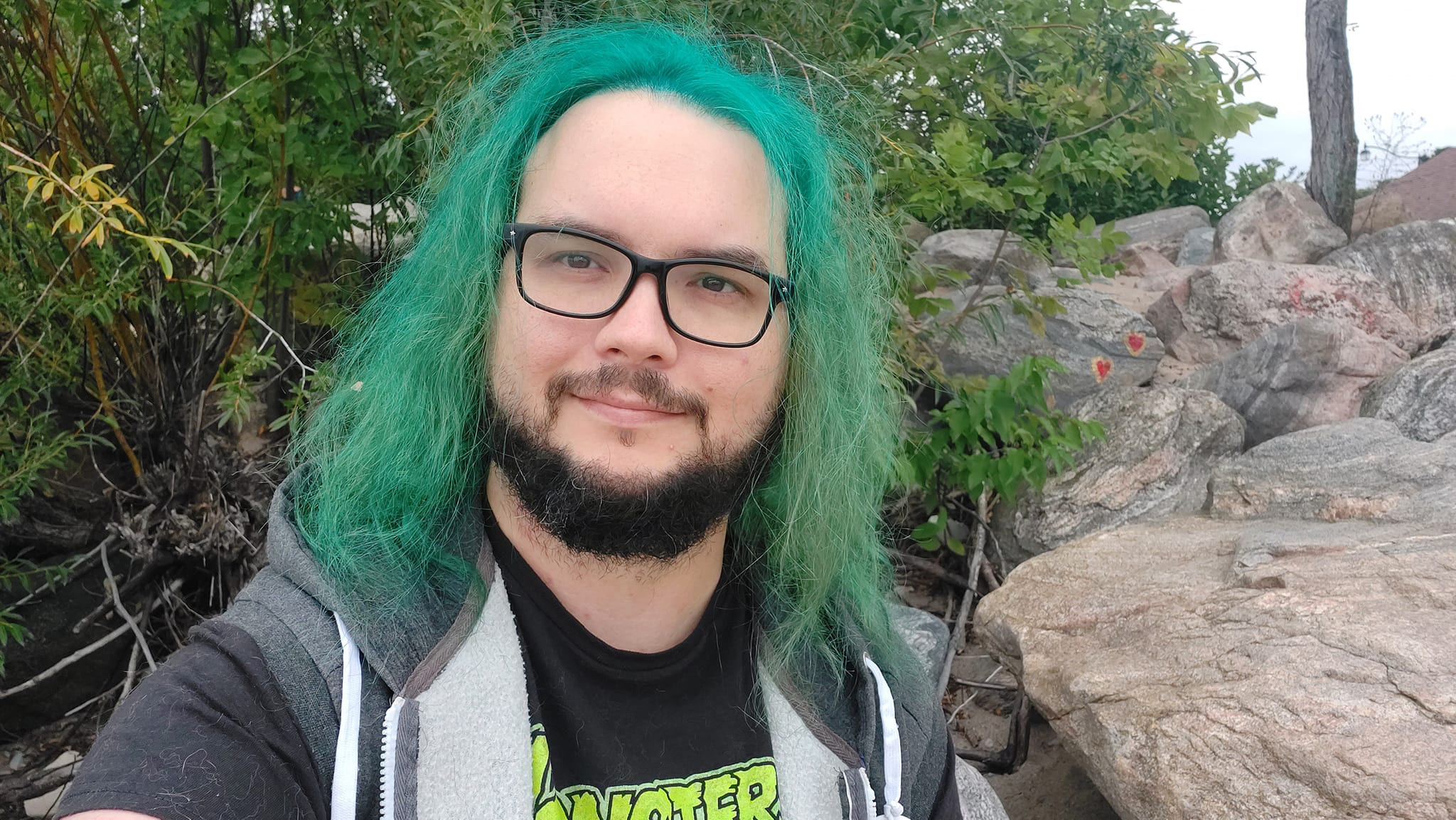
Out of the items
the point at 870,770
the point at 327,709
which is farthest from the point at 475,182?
the point at 870,770

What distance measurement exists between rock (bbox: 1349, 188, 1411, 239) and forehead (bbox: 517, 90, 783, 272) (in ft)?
30.7

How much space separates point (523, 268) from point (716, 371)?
35cm

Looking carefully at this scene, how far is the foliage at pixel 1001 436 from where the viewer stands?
3494 mm

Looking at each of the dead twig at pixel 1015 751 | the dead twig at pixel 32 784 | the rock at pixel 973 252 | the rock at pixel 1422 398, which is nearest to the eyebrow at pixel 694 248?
the dead twig at pixel 32 784

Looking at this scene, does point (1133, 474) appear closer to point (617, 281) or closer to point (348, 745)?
point (617, 281)

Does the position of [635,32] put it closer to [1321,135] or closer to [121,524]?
[121,524]

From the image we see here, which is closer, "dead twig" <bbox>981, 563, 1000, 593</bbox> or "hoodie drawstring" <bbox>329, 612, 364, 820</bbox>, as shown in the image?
"hoodie drawstring" <bbox>329, 612, 364, 820</bbox>

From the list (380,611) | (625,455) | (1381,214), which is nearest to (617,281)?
(625,455)

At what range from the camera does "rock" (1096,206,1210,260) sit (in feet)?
33.3

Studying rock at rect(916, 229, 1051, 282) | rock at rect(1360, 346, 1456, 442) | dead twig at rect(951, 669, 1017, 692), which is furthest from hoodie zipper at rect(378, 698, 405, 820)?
rock at rect(916, 229, 1051, 282)

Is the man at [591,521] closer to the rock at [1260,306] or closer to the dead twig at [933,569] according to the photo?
the dead twig at [933,569]

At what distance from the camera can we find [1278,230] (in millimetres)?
8383

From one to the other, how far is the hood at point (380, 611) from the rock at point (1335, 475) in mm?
2673

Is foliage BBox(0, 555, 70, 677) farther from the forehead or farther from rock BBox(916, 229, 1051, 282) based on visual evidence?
rock BBox(916, 229, 1051, 282)
